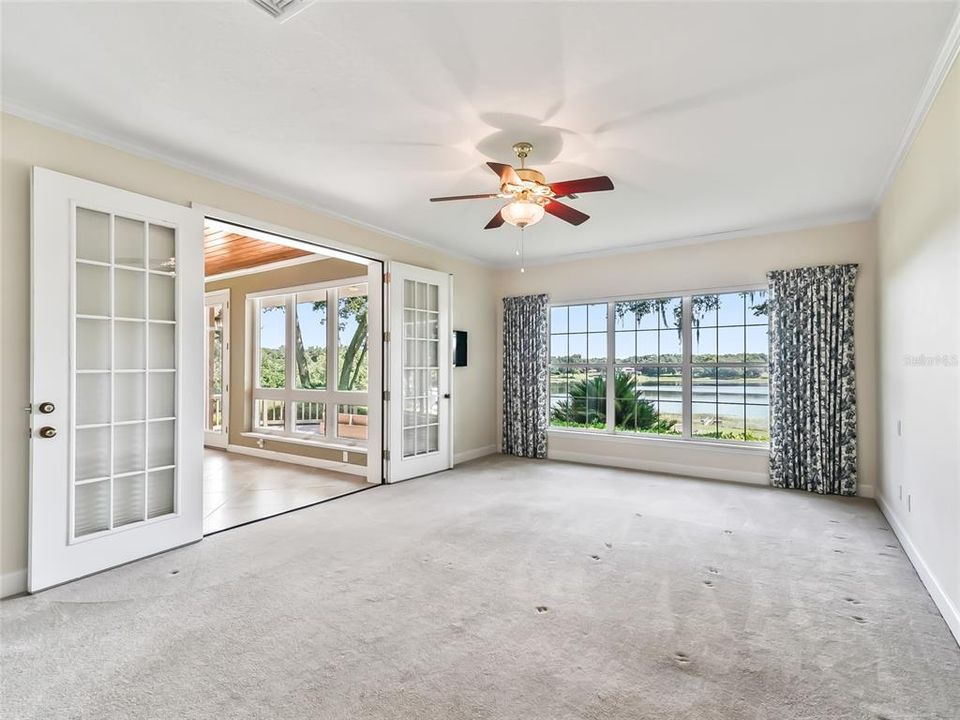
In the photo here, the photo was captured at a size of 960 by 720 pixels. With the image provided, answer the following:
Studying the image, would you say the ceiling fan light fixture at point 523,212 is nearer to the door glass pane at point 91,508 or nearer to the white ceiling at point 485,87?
the white ceiling at point 485,87

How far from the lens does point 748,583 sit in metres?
2.86

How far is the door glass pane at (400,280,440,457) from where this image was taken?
551 centimetres

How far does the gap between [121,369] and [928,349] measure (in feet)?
16.2

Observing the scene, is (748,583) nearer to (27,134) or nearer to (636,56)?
(636,56)

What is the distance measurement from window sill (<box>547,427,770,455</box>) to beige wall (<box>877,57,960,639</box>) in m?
1.36

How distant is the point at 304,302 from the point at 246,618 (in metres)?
4.99

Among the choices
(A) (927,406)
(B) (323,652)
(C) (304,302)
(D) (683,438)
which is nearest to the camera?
(B) (323,652)

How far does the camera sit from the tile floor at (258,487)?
4283 mm

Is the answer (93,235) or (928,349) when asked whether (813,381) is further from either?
(93,235)

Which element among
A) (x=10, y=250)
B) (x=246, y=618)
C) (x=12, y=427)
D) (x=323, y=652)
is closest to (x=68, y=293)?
(x=10, y=250)

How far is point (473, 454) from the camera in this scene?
664cm

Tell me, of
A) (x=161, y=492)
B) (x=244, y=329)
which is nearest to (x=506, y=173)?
(x=161, y=492)

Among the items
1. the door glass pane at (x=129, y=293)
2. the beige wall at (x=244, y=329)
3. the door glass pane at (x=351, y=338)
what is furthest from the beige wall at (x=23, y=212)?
the beige wall at (x=244, y=329)

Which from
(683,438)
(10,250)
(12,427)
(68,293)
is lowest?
(683,438)
